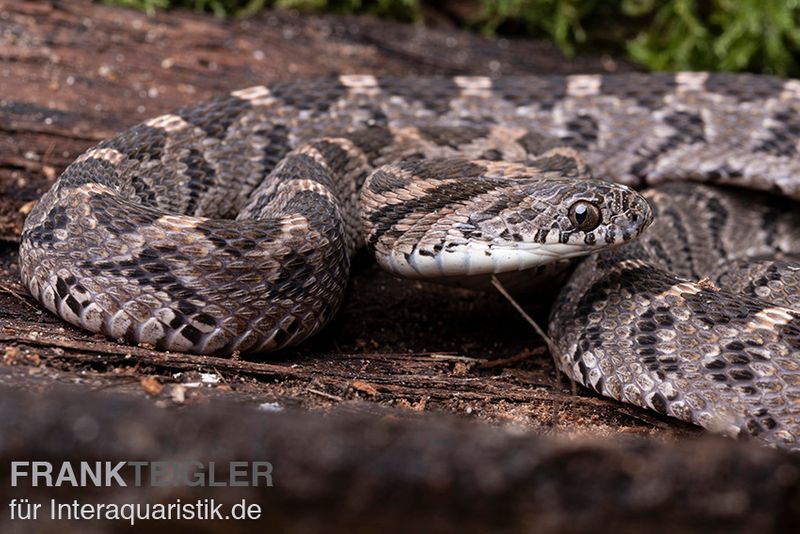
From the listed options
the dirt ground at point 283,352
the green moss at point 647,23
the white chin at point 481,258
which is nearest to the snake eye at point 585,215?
the white chin at point 481,258

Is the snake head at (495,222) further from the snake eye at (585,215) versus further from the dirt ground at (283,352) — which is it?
the dirt ground at (283,352)

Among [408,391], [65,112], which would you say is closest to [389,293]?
[408,391]

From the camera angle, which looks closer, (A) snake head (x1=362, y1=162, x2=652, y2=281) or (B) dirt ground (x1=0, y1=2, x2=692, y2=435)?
(B) dirt ground (x1=0, y1=2, x2=692, y2=435)

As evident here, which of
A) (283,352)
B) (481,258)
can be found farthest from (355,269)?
(481,258)

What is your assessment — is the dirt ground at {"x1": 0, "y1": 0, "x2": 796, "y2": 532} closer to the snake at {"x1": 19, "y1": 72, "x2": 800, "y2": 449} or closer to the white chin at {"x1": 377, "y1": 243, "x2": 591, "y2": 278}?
the snake at {"x1": 19, "y1": 72, "x2": 800, "y2": 449}

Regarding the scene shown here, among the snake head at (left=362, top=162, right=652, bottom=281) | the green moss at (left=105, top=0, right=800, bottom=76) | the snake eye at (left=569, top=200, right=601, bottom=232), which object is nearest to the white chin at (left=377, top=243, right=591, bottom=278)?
the snake head at (left=362, top=162, right=652, bottom=281)

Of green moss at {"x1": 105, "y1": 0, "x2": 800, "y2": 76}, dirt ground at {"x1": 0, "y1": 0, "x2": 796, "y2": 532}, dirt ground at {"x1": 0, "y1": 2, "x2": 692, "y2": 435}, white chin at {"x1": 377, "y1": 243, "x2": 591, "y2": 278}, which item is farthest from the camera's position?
green moss at {"x1": 105, "y1": 0, "x2": 800, "y2": 76}

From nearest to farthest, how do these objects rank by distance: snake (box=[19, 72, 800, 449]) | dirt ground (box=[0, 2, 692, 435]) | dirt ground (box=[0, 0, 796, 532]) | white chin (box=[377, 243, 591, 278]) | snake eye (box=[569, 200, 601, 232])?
dirt ground (box=[0, 0, 796, 532])
dirt ground (box=[0, 2, 692, 435])
snake (box=[19, 72, 800, 449])
snake eye (box=[569, 200, 601, 232])
white chin (box=[377, 243, 591, 278])

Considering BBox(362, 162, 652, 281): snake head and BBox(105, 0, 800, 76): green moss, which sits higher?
BBox(105, 0, 800, 76): green moss

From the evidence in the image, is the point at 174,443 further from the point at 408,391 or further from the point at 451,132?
the point at 451,132
